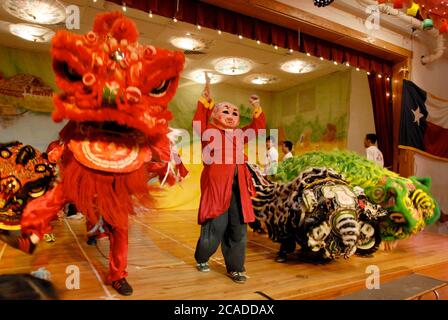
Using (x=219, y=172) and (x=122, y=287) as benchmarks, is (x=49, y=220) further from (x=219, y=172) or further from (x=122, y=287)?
(x=219, y=172)

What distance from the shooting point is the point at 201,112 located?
6.63 feet

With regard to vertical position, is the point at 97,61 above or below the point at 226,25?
below

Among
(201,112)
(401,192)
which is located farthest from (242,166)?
(401,192)

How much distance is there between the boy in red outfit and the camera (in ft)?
6.52

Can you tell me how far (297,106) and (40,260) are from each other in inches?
208

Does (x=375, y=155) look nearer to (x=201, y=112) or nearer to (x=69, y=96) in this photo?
(x=201, y=112)

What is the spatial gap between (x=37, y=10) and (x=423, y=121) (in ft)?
17.0

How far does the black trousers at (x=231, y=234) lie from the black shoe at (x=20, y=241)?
946 millimetres

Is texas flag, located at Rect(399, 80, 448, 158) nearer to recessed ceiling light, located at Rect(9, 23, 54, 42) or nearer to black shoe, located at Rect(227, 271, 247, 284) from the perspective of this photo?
black shoe, located at Rect(227, 271, 247, 284)

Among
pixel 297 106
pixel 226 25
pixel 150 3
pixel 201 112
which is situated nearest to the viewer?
pixel 201 112

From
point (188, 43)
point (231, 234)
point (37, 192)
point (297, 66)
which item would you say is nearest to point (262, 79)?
point (297, 66)

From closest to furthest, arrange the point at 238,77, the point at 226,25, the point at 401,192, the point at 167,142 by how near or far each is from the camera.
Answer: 1. the point at 167,142
2. the point at 401,192
3. the point at 226,25
4. the point at 238,77

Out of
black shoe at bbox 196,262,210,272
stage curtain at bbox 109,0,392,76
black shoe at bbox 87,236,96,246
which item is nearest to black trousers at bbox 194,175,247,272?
black shoe at bbox 196,262,210,272

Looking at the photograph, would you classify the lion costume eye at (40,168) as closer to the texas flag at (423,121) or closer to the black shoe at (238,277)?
the black shoe at (238,277)
